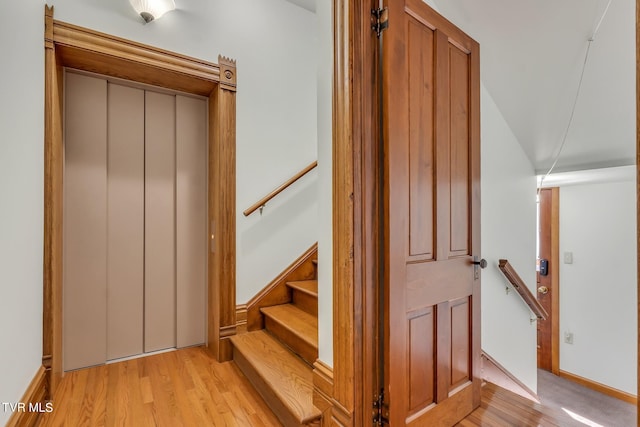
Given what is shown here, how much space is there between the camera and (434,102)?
1.44m

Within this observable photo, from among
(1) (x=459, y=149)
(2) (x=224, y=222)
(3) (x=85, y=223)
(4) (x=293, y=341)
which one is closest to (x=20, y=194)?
(3) (x=85, y=223)

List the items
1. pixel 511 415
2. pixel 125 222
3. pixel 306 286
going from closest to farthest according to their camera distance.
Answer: pixel 511 415
pixel 125 222
pixel 306 286

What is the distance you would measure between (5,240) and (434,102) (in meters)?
1.97

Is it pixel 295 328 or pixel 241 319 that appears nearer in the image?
pixel 295 328

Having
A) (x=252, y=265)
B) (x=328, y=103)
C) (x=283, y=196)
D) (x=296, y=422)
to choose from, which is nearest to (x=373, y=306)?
(x=296, y=422)

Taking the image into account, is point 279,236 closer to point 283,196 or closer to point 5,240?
point 283,196

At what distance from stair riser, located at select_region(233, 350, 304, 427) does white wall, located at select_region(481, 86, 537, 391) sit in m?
1.54

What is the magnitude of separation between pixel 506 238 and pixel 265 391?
2125mm

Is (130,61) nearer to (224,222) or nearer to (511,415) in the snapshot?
(224,222)

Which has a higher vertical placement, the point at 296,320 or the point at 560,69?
the point at 560,69

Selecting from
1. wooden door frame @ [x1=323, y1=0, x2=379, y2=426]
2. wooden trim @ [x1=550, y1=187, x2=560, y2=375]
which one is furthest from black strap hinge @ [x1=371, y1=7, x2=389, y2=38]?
wooden trim @ [x1=550, y1=187, x2=560, y2=375]

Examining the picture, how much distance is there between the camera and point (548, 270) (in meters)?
3.43

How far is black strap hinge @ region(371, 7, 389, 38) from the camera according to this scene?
4.18ft

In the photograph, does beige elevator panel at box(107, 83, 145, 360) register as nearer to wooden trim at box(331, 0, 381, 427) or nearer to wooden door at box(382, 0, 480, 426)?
wooden trim at box(331, 0, 381, 427)
